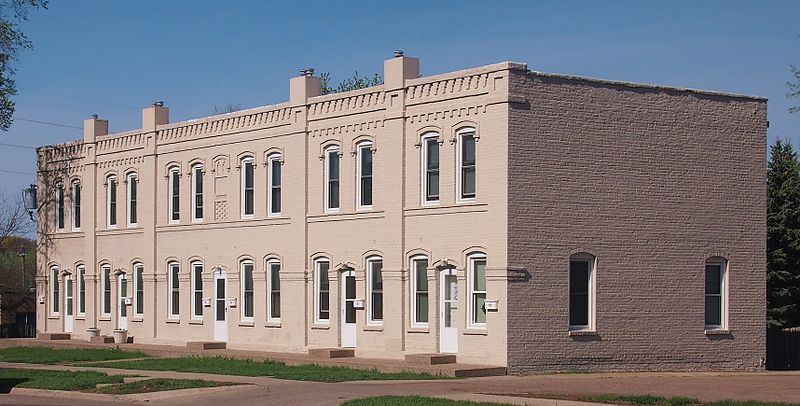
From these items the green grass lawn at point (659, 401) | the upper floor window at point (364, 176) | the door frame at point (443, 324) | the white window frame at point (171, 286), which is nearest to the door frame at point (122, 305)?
the white window frame at point (171, 286)

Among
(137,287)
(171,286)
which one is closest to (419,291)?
(171,286)

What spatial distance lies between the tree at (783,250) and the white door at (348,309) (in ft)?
53.7

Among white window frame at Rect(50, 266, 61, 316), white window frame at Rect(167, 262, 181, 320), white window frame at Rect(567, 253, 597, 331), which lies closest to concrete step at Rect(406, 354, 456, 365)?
white window frame at Rect(567, 253, 597, 331)

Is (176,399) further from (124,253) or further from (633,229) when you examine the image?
(124,253)

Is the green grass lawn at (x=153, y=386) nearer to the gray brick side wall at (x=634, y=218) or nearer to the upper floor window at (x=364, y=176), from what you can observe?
the gray brick side wall at (x=634, y=218)

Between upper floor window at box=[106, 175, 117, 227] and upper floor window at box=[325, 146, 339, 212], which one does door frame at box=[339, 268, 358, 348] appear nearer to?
upper floor window at box=[325, 146, 339, 212]

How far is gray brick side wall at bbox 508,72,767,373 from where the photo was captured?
102 feet

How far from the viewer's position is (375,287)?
116 feet

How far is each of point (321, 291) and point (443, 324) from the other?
561 centimetres

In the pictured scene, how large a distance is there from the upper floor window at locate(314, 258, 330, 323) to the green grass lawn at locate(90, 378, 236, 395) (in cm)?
981

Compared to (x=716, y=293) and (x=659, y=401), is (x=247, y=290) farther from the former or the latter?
(x=659, y=401)

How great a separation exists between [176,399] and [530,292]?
375 inches

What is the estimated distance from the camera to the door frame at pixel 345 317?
3597cm

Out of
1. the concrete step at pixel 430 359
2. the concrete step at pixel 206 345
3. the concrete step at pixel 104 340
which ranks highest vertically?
the concrete step at pixel 430 359
